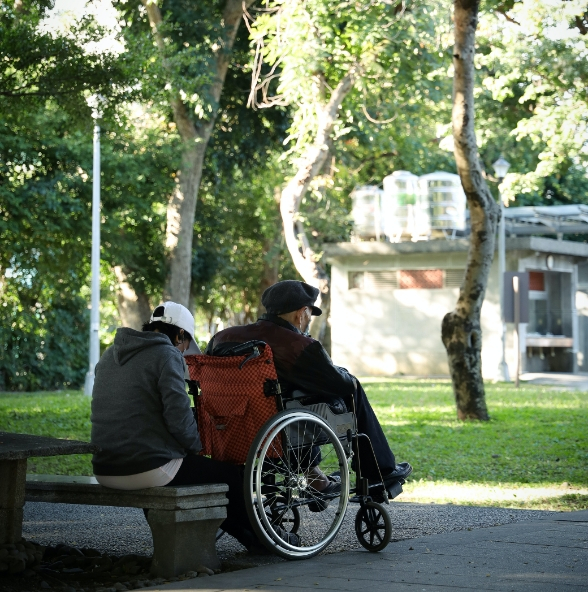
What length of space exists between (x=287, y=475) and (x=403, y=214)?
2935 centimetres

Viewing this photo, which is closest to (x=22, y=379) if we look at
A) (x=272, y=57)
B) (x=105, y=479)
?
(x=272, y=57)

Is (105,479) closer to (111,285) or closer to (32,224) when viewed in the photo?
(32,224)

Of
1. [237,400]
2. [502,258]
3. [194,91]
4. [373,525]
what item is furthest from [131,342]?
[502,258]

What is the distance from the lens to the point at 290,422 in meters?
6.05

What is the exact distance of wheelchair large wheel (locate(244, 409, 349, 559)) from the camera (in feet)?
19.2

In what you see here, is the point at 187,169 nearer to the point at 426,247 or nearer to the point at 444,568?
the point at 426,247

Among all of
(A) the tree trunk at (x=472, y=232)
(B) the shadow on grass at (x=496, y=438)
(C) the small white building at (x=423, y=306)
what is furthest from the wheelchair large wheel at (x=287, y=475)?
(C) the small white building at (x=423, y=306)

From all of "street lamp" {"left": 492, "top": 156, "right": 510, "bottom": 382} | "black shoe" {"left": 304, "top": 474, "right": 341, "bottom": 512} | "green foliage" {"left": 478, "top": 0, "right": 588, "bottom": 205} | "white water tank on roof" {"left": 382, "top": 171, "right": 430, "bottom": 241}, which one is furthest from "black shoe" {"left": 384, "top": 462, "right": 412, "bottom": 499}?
"white water tank on roof" {"left": 382, "top": 171, "right": 430, "bottom": 241}

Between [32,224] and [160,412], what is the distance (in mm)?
19909

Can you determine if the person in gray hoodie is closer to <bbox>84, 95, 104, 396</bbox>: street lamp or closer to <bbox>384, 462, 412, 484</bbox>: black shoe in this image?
<bbox>384, 462, 412, 484</bbox>: black shoe

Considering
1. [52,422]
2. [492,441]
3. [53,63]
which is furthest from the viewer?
[52,422]

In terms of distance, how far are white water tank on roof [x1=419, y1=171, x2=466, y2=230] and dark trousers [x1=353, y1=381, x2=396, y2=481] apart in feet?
93.7

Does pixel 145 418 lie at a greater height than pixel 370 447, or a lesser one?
greater

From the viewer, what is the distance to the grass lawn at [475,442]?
9898 millimetres
